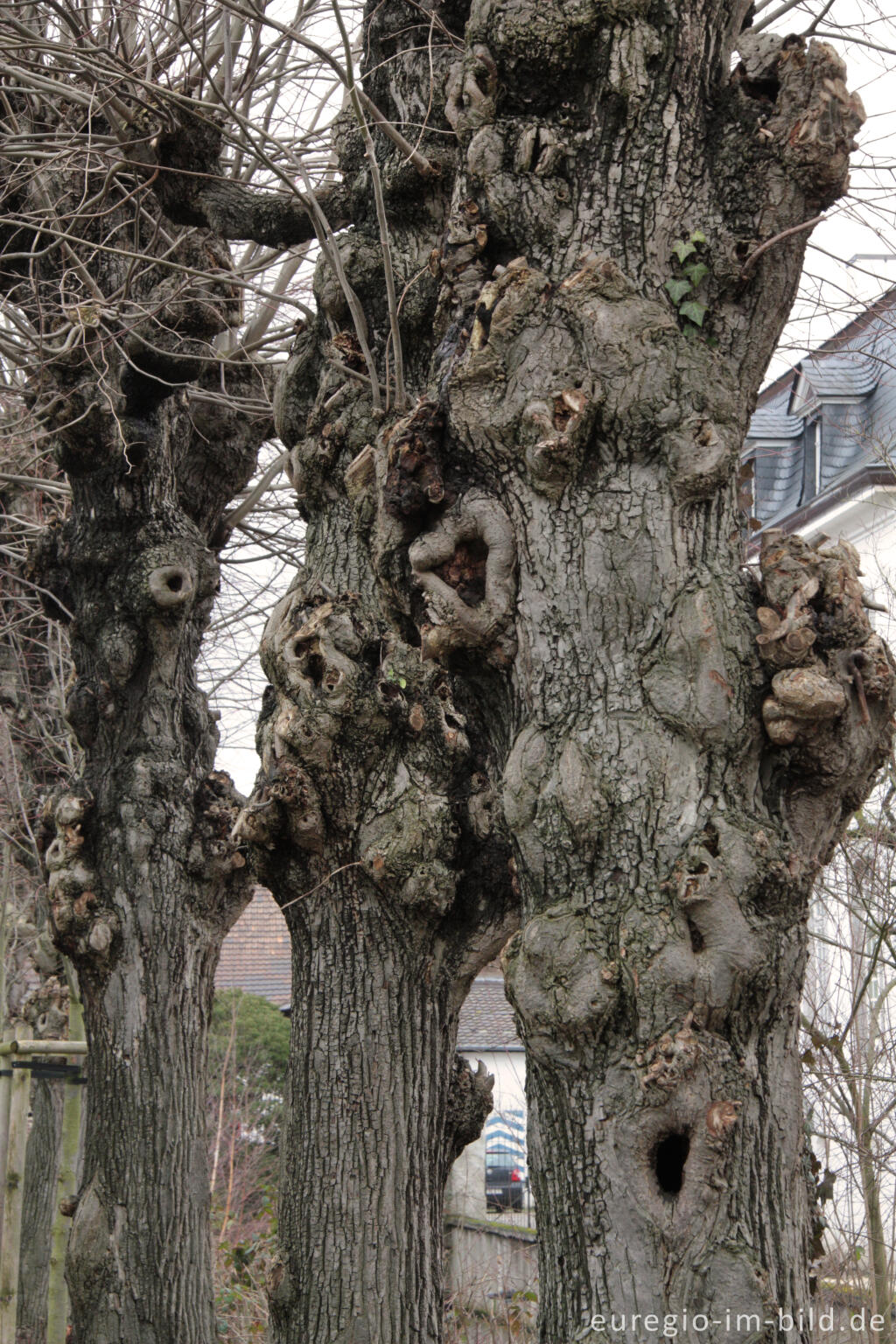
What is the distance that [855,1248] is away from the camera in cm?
678

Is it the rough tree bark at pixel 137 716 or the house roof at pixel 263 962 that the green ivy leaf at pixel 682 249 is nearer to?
the rough tree bark at pixel 137 716

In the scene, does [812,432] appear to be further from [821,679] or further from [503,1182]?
[821,679]

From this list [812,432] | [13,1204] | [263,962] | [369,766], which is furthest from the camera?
[263,962]

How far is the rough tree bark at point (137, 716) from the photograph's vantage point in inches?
231

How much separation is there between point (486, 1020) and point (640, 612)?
2007 cm

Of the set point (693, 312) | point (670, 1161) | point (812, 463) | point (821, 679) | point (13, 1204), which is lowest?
point (13, 1204)

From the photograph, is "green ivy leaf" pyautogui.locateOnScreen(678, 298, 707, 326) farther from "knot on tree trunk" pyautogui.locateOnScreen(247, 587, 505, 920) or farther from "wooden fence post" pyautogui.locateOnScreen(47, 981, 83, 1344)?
"wooden fence post" pyautogui.locateOnScreen(47, 981, 83, 1344)

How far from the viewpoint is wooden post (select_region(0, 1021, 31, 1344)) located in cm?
Result: 613

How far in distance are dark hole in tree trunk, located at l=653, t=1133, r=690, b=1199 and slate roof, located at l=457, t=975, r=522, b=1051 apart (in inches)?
601

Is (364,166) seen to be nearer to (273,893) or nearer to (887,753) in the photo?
(273,893)

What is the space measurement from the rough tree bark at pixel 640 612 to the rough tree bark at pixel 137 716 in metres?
2.52

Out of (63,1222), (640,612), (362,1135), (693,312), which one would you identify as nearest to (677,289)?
(693,312)

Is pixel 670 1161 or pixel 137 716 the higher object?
pixel 137 716

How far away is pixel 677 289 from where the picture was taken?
320cm
